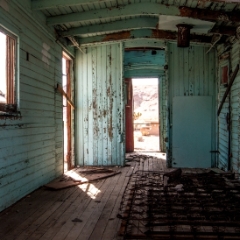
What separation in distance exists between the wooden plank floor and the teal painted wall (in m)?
2.52

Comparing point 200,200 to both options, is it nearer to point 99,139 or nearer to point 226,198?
point 226,198

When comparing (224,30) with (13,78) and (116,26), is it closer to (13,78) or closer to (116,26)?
(116,26)

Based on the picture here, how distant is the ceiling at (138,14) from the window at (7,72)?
96 centimetres

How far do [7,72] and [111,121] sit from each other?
3.76 metres

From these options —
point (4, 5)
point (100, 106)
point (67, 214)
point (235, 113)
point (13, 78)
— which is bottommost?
point (67, 214)

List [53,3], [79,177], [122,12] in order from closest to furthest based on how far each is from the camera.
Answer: [53,3]
[122,12]
[79,177]

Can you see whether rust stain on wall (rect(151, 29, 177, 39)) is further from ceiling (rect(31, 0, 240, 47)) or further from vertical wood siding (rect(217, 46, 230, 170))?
vertical wood siding (rect(217, 46, 230, 170))

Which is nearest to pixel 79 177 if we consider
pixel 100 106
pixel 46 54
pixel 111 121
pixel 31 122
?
pixel 31 122

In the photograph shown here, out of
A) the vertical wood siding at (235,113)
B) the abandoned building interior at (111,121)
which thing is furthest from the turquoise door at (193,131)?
the vertical wood siding at (235,113)

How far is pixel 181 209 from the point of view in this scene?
3680 mm

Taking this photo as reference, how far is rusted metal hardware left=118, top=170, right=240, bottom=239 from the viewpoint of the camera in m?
3.00

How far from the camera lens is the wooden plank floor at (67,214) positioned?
10.1 feet

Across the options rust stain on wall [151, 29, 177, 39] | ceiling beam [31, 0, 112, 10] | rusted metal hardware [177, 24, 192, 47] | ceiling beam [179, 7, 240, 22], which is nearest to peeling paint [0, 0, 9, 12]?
ceiling beam [31, 0, 112, 10]

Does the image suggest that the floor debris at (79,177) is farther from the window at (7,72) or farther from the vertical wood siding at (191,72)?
the vertical wood siding at (191,72)
